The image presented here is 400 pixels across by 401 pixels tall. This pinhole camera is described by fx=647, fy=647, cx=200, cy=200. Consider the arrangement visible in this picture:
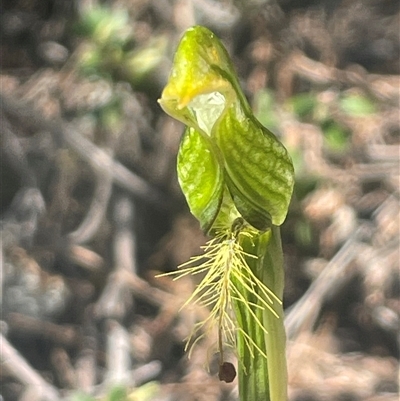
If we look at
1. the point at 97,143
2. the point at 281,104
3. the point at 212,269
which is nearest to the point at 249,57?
the point at 281,104

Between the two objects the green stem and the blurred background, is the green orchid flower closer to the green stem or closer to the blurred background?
the green stem

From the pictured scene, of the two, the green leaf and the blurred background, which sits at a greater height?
the blurred background

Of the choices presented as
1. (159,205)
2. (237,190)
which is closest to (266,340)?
(237,190)

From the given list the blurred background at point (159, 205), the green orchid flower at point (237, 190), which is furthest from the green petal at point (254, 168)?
the blurred background at point (159, 205)

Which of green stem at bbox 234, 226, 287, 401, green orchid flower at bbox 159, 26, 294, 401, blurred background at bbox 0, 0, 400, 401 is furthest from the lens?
blurred background at bbox 0, 0, 400, 401

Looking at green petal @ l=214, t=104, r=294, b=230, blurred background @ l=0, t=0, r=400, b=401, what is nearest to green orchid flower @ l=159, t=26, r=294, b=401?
green petal @ l=214, t=104, r=294, b=230

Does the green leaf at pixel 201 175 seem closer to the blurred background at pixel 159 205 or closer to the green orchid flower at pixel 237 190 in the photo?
the green orchid flower at pixel 237 190
